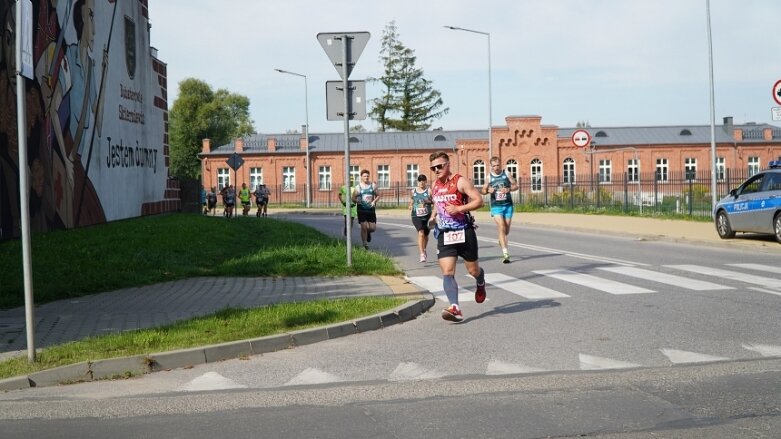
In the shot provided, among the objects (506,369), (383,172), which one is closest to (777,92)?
(506,369)

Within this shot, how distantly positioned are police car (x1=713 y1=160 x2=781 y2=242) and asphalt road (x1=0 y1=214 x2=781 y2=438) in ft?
27.4

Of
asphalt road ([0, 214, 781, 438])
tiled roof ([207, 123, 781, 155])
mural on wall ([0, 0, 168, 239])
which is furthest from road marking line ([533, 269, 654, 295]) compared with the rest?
tiled roof ([207, 123, 781, 155])

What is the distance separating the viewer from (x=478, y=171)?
70000mm

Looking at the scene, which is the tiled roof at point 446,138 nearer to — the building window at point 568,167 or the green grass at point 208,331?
the building window at point 568,167

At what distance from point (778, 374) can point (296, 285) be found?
7.57 meters

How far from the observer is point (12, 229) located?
608 inches

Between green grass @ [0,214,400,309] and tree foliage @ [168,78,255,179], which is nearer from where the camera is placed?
green grass @ [0,214,400,309]

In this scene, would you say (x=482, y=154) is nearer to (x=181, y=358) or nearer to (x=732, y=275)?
(x=732, y=275)

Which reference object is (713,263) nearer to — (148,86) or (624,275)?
(624,275)

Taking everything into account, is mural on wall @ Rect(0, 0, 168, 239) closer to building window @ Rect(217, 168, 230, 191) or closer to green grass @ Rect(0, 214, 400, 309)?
green grass @ Rect(0, 214, 400, 309)

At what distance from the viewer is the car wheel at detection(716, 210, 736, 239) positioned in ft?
66.5

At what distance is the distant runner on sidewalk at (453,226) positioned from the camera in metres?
9.36

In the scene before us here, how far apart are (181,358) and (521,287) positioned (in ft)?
19.7

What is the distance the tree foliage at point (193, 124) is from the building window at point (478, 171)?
32330 mm
